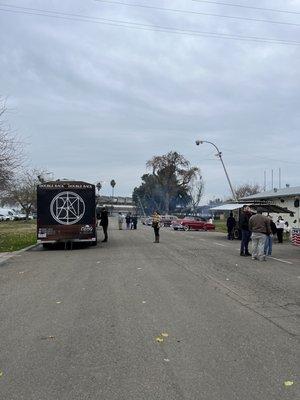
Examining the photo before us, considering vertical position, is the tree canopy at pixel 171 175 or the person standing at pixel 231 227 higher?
the tree canopy at pixel 171 175

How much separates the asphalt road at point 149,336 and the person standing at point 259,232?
3.88 metres

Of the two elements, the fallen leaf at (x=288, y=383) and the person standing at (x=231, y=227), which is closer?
the fallen leaf at (x=288, y=383)

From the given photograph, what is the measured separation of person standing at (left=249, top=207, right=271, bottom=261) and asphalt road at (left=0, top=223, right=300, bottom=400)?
3879mm

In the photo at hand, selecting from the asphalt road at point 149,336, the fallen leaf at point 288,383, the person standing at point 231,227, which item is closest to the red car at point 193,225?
the person standing at point 231,227

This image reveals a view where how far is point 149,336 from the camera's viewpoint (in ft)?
22.9

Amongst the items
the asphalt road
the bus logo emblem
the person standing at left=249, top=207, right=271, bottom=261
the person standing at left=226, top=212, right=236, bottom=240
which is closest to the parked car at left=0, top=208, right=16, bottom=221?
the person standing at left=226, top=212, right=236, bottom=240

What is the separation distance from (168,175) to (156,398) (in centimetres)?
9876

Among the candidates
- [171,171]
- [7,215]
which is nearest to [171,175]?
[171,171]

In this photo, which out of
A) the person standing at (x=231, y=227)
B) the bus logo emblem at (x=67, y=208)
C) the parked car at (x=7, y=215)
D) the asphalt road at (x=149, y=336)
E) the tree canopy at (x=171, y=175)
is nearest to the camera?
the asphalt road at (x=149, y=336)

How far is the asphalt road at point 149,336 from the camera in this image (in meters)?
5.08

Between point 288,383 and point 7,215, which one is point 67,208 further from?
point 7,215

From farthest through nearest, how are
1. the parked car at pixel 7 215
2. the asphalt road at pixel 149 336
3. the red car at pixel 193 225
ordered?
the parked car at pixel 7 215, the red car at pixel 193 225, the asphalt road at pixel 149 336

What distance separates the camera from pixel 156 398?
477 cm

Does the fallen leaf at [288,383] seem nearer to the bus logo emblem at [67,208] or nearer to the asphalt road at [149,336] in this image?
the asphalt road at [149,336]
